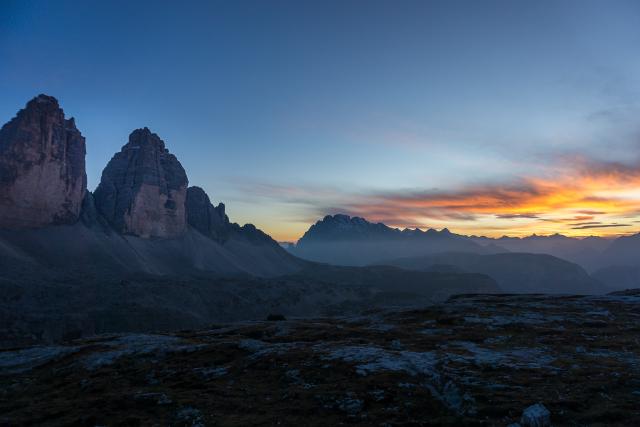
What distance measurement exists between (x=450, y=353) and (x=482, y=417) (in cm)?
1569

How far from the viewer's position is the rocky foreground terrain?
22422 millimetres

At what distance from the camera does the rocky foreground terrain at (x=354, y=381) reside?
73.6 feet

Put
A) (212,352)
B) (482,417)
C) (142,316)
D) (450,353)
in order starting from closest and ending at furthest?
(482,417)
(450,353)
(212,352)
(142,316)

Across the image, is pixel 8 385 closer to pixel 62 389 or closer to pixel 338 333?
pixel 62 389

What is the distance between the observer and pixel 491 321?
2302 inches

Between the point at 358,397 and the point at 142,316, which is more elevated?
the point at 358,397

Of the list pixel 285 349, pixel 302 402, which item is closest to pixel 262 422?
pixel 302 402

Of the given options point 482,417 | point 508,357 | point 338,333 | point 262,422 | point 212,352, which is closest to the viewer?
point 482,417

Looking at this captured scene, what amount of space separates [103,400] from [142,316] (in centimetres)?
18757

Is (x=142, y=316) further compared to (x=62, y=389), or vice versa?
(x=142, y=316)

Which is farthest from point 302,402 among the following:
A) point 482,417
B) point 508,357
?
point 508,357

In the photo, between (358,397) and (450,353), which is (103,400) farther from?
(450,353)

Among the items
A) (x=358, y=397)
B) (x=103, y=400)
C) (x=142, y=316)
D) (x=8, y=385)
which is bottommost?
(x=142, y=316)

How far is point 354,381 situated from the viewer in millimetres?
28766
